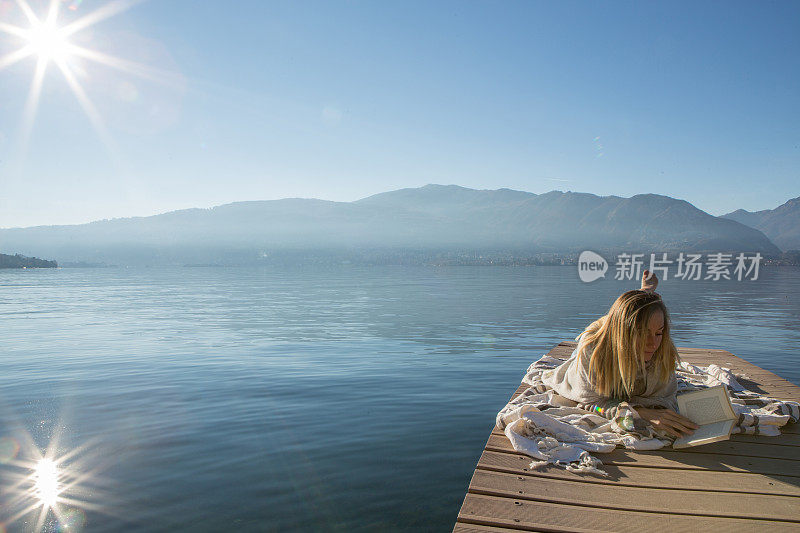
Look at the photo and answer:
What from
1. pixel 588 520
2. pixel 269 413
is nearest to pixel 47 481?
pixel 269 413

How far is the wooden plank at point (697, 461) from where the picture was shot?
551cm

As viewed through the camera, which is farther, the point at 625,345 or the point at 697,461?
the point at 625,345

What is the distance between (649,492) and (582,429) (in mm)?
1347

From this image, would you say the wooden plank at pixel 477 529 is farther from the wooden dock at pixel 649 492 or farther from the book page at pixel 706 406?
the book page at pixel 706 406

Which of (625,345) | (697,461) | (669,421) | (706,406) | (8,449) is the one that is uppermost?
(625,345)

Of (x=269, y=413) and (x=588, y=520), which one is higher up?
(x=588, y=520)

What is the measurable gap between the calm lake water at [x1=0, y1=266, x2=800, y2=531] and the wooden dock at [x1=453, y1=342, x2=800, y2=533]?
6.49ft

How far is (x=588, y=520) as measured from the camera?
4.43 m

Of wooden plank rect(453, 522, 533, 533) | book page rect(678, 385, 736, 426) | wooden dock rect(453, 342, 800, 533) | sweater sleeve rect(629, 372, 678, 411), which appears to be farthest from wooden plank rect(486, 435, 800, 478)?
wooden plank rect(453, 522, 533, 533)

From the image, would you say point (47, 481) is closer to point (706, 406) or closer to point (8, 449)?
point (8, 449)

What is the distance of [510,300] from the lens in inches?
1797

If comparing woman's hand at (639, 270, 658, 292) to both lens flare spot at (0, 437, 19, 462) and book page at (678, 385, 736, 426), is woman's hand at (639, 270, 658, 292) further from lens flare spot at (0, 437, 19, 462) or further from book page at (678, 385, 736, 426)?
lens flare spot at (0, 437, 19, 462)

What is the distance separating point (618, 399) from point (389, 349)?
46.0 ft

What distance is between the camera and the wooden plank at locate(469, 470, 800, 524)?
4578 mm
